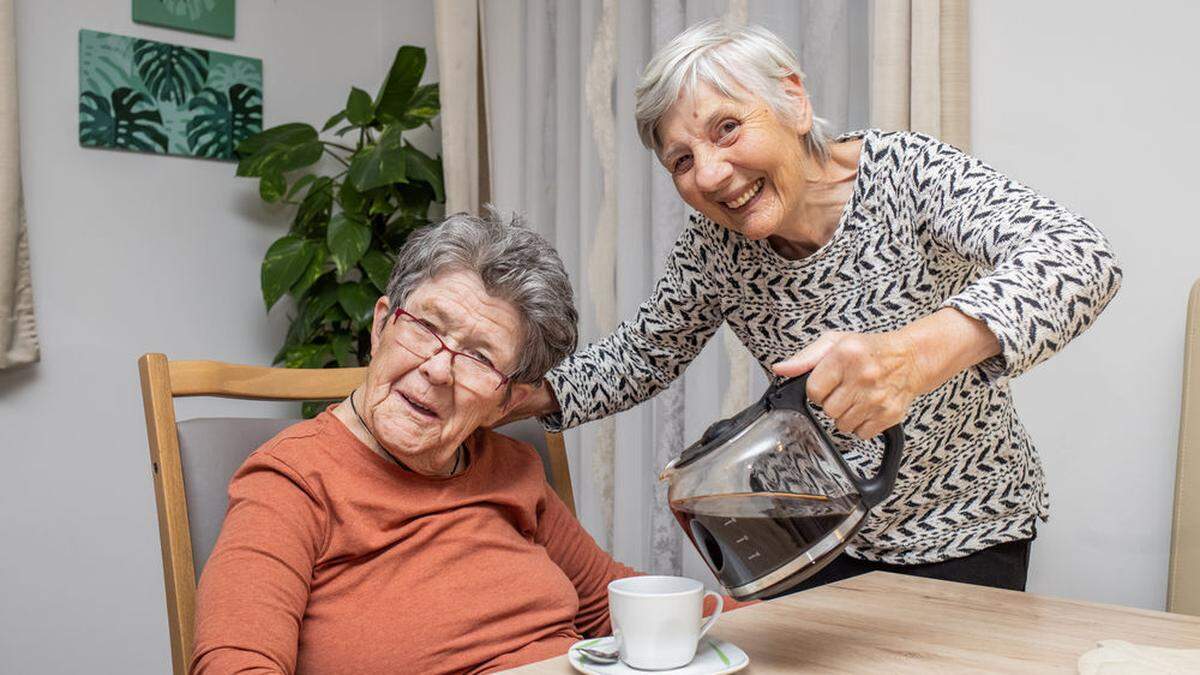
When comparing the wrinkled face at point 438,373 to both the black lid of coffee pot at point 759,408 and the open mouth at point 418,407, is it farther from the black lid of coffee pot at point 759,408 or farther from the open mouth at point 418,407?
the black lid of coffee pot at point 759,408

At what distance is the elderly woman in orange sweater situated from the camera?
116cm

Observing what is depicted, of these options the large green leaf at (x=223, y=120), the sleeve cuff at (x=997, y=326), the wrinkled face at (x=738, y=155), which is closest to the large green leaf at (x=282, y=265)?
the large green leaf at (x=223, y=120)

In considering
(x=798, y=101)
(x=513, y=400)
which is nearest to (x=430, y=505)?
(x=513, y=400)

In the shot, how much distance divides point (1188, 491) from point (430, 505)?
1147 millimetres

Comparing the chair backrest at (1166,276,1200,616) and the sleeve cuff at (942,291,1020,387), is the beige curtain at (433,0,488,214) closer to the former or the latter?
the chair backrest at (1166,276,1200,616)

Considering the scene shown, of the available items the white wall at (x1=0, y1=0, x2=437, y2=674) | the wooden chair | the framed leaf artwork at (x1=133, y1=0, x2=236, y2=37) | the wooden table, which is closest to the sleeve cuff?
the wooden table

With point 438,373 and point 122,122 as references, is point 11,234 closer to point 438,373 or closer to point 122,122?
point 122,122

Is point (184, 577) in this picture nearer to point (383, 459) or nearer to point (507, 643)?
point (383, 459)

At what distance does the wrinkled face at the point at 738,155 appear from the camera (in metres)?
1.25

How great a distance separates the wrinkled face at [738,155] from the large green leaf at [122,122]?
1.90 m

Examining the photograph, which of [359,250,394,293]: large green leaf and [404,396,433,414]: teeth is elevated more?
[359,250,394,293]: large green leaf

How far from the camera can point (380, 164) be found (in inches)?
107

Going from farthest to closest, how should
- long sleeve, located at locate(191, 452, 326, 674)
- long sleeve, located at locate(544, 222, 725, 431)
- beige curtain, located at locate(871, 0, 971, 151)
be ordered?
1. beige curtain, located at locate(871, 0, 971, 151)
2. long sleeve, located at locate(544, 222, 725, 431)
3. long sleeve, located at locate(191, 452, 326, 674)

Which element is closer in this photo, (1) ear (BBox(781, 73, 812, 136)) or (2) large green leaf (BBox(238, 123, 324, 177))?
(1) ear (BBox(781, 73, 812, 136))
